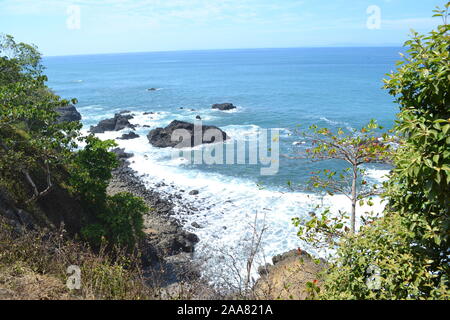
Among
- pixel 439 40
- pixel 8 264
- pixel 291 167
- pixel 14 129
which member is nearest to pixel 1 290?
pixel 8 264

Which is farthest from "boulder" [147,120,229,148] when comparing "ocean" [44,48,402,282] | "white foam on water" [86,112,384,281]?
"white foam on water" [86,112,384,281]

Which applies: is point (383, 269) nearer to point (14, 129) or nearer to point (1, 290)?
point (1, 290)

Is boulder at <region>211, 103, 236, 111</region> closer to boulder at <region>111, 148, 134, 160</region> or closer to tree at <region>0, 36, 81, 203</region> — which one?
boulder at <region>111, 148, 134, 160</region>

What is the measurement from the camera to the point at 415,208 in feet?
15.3

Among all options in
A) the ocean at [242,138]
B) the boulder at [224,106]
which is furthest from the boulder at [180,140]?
the boulder at [224,106]

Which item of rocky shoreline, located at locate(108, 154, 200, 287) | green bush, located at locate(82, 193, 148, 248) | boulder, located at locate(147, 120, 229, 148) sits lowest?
rocky shoreline, located at locate(108, 154, 200, 287)

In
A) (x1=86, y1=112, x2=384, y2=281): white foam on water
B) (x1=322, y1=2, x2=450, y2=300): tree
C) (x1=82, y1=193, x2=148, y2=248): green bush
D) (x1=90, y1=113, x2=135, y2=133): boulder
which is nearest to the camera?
(x1=322, y1=2, x2=450, y2=300): tree

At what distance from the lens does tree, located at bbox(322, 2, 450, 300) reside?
3.86 metres

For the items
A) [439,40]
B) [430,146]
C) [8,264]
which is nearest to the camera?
[430,146]

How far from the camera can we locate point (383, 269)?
465 cm

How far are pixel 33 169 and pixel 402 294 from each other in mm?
17103

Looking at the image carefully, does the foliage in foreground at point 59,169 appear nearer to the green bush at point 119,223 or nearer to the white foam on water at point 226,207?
the green bush at point 119,223

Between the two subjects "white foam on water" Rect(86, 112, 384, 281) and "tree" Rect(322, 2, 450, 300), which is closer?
"tree" Rect(322, 2, 450, 300)

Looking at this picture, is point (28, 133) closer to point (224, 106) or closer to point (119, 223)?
point (119, 223)
